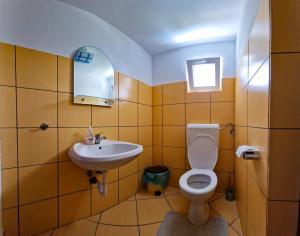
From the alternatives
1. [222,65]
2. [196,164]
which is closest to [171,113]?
[196,164]

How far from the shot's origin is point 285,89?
2.31 ft


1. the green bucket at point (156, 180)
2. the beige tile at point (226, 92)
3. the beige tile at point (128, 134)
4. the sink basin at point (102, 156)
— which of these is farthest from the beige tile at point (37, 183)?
the beige tile at point (226, 92)

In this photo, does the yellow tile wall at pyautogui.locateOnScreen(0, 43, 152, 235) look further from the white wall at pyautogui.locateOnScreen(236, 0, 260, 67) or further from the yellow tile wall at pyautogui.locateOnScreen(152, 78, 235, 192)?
the white wall at pyautogui.locateOnScreen(236, 0, 260, 67)

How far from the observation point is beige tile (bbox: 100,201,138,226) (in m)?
1.52

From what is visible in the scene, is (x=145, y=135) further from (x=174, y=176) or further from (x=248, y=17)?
(x=248, y=17)

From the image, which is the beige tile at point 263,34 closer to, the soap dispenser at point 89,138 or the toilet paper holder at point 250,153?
the toilet paper holder at point 250,153

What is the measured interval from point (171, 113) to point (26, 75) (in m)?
1.64

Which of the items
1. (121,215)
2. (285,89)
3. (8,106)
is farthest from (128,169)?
(285,89)

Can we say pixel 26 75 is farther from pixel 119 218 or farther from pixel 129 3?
pixel 119 218

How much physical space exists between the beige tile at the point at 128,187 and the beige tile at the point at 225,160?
1.06 metres

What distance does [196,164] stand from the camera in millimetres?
1926

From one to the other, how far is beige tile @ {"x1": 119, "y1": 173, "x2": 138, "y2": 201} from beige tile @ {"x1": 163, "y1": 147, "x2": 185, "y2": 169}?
493 millimetres

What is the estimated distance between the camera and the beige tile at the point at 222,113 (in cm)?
203

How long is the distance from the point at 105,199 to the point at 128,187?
0.34 meters
